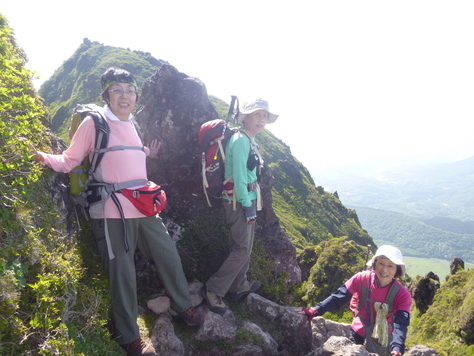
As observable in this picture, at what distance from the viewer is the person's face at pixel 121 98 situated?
584 centimetres

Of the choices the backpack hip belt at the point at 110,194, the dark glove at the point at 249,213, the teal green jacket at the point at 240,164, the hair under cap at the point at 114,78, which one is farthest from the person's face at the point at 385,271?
the hair under cap at the point at 114,78

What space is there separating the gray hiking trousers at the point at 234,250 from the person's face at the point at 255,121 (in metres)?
1.79

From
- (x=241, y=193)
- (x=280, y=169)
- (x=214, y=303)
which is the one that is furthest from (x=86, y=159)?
(x=280, y=169)

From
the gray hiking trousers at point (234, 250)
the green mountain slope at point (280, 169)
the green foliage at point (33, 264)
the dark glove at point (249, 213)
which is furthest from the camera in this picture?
the green mountain slope at point (280, 169)

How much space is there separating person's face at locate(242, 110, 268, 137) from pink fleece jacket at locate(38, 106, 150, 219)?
2576 millimetres

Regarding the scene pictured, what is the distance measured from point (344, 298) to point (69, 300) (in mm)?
5282

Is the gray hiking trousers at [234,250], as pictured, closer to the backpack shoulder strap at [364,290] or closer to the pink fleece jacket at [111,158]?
the pink fleece jacket at [111,158]

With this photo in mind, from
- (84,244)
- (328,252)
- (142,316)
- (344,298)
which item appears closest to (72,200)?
(84,244)

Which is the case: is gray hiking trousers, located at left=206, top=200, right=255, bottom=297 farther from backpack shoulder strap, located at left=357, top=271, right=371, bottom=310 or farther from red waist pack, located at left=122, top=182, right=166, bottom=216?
backpack shoulder strap, located at left=357, top=271, right=371, bottom=310

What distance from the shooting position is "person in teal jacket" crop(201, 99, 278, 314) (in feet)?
22.0

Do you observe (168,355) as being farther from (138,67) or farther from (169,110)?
(138,67)

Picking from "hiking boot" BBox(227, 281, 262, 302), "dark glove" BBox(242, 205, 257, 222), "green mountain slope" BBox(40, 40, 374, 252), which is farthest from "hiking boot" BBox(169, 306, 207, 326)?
"green mountain slope" BBox(40, 40, 374, 252)

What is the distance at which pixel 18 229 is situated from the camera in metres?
4.33

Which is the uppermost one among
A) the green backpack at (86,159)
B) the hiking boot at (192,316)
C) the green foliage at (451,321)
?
the green backpack at (86,159)
